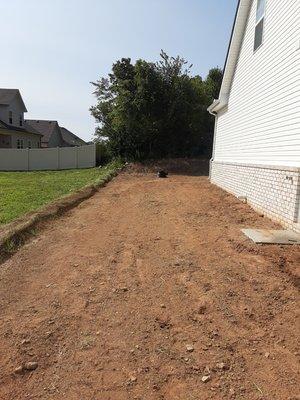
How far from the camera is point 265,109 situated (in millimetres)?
9883

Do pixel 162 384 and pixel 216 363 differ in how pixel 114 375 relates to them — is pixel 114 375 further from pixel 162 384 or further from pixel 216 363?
pixel 216 363

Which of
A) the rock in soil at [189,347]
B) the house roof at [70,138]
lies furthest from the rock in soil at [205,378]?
the house roof at [70,138]

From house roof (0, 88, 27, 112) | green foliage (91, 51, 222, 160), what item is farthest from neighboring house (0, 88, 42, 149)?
green foliage (91, 51, 222, 160)

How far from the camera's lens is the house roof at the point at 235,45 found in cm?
1231

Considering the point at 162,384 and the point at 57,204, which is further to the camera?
the point at 57,204

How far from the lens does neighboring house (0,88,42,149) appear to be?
35.0 m

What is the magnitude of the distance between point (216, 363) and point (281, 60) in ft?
24.7

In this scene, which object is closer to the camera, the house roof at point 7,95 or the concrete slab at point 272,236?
the concrete slab at point 272,236

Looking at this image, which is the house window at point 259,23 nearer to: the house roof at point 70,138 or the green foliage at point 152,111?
the green foliage at point 152,111

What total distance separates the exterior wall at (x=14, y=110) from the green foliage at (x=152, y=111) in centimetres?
975

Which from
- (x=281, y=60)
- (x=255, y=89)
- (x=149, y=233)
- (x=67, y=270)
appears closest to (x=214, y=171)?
(x=255, y=89)

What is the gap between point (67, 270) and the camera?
5234mm

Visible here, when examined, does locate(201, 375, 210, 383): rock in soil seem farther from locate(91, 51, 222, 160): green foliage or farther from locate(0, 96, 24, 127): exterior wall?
locate(0, 96, 24, 127): exterior wall

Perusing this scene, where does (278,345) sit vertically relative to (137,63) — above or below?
below
